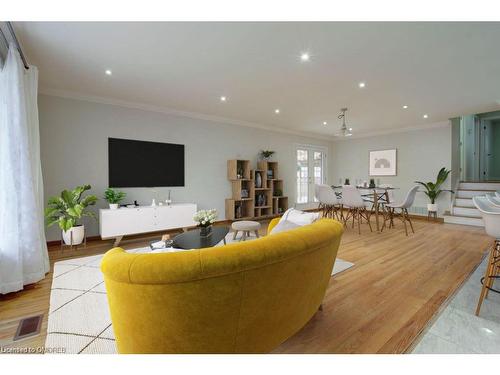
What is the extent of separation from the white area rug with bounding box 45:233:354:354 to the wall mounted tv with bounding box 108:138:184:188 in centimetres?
186

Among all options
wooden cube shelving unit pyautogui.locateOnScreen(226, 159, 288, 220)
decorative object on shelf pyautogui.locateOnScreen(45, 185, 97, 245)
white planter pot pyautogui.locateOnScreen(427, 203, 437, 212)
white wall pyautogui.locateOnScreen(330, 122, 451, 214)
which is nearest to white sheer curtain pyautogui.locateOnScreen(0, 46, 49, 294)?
decorative object on shelf pyautogui.locateOnScreen(45, 185, 97, 245)

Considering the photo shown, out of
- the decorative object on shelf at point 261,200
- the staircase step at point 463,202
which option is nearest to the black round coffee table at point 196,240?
the decorative object on shelf at point 261,200

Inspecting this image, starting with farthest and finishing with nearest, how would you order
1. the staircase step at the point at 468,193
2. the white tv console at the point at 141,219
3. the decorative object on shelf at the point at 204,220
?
the staircase step at the point at 468,193, the white tv console at the point at 141,219, the decorative object on shelf at the point at 204,220

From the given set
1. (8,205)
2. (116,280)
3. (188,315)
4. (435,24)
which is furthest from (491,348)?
(8,205)

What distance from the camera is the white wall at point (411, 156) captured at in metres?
5.86

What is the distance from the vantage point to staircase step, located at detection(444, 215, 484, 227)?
5.03m

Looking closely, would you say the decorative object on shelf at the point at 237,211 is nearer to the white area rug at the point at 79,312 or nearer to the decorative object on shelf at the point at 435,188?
the white area rug at the point at 79,312

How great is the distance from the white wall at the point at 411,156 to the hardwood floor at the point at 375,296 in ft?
8.98

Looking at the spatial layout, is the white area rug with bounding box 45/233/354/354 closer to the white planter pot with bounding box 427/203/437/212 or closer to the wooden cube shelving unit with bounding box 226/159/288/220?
the wooden cube shelving unit with bounding box 226/159/288/220

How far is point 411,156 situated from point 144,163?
6968 mm

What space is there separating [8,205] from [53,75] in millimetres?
2044

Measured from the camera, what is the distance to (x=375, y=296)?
6.81 ft

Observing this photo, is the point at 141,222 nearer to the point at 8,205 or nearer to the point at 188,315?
the point at 8,205

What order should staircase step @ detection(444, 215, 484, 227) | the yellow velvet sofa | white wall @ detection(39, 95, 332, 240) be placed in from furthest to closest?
staircase step @ detection(444, 215, 484, 227)
white wall @ detection(39, 95, 332, 240)
the yellow velvet sofa
